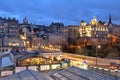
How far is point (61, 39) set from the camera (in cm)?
8588

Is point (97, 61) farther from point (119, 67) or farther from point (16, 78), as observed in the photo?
point (16, 78)

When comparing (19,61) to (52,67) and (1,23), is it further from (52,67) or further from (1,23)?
(1,23)

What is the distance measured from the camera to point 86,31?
103m

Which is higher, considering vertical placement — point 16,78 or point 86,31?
point 86,31

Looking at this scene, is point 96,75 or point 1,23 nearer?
point 96,75

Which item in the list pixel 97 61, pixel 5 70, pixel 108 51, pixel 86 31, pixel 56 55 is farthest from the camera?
pixel 86 31

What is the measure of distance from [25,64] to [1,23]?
86.9 m

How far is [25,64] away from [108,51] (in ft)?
80.9

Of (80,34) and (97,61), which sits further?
(80,34)

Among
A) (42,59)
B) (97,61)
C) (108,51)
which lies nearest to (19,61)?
(42,59)

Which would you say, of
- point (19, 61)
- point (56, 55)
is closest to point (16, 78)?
point (19, 61)

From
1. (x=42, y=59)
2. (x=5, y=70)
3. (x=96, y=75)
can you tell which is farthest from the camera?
(x=42, y=59)

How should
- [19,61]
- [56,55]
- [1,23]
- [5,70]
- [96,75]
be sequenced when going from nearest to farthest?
[96,75]
[5,70]
[19,61]
[56,55]
[1,23]

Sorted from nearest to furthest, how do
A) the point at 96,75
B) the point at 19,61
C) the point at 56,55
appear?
the point at 96,75 < the point at 19,61 < the point at 56,55
